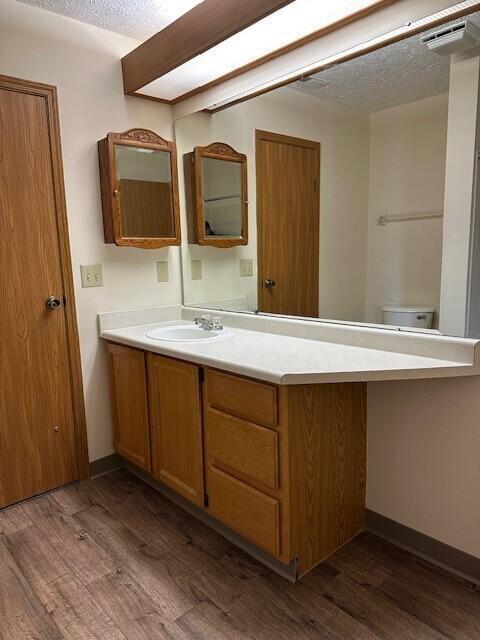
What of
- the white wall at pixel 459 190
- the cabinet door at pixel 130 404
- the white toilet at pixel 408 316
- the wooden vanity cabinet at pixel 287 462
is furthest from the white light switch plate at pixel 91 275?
the white wall at pixel 459 190

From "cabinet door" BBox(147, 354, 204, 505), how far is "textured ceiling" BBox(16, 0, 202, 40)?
1584 millimetres

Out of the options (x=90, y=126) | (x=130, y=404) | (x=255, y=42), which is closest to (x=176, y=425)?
(x=130, y=404)

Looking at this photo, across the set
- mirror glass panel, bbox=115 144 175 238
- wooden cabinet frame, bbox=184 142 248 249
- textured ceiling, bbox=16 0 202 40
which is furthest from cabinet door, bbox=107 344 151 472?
textured ceiling, bbox=16 0 202 40

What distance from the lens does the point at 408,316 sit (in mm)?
1657

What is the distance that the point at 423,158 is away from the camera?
157cm

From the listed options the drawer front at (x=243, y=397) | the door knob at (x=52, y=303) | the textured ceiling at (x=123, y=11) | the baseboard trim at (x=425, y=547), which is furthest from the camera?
the door knob at (x=52, y=303)

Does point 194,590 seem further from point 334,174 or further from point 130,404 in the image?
point 334,174

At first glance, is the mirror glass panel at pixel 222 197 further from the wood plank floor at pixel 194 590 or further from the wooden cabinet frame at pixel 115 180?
the wood plank floor at pixel 194 590

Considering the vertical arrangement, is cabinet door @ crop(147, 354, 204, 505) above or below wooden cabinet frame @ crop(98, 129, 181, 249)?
below

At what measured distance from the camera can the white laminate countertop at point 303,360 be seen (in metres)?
1.42

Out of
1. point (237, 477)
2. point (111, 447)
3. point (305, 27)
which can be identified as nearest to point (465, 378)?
point (237, 477)

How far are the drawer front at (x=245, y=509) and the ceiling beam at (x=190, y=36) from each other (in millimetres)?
1739

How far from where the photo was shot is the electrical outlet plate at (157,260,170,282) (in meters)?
2.56

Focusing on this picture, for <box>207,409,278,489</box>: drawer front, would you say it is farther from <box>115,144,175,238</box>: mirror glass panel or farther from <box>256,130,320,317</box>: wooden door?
<box>115,144,175,238</box>: mirror glass panel
